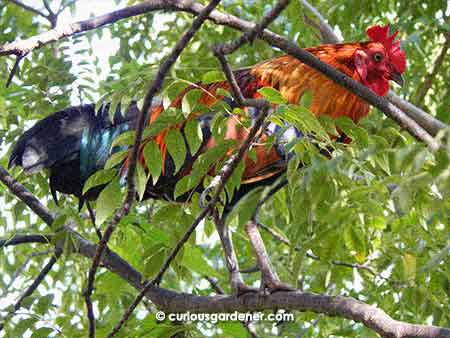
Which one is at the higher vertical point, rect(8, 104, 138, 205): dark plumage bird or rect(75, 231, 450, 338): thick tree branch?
rect(8, 104, 138, 205): dark plumage bird

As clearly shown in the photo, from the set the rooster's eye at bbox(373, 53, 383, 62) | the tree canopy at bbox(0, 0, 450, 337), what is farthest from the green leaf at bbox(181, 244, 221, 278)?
the rooster's eye at bbox(373, 53, 383, 62)

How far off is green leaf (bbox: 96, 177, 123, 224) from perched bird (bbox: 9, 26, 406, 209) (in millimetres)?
858

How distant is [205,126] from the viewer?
134 inches

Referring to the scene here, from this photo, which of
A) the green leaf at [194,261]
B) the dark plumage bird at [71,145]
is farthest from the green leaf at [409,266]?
the dark plumage bird at [71,145]

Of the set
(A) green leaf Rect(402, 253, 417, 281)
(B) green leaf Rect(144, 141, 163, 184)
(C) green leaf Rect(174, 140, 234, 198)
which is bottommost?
(A) green leaf Rect(402, 253, 417, 281)

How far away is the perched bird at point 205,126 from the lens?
339 cm

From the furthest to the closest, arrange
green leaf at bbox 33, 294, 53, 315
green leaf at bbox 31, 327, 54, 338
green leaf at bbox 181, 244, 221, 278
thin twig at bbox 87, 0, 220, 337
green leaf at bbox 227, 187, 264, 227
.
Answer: green leaf at bbox 181, 244, 221, 278
green leaf at bbox 33, 294, 53, 315
green leaf at bbox 31, 327, 54, 338
thin twig at bbox 87, 0, 220, 337
green leaf at bbox 227, 187, 264, 227

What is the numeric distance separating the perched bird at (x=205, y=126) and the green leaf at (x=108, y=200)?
0.86m

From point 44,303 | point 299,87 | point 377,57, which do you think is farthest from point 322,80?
point 44,303

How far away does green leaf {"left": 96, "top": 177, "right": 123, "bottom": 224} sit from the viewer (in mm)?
2439

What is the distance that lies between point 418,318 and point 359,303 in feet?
4.18

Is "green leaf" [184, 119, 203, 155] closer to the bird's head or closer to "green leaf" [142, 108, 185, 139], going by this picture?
"green leaf" [142, 108, 185, 139]

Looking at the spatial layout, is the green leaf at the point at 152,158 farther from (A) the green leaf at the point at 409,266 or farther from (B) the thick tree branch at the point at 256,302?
(A) the green leaf at the point at 409,266

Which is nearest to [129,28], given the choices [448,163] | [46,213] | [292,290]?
[46,213]
